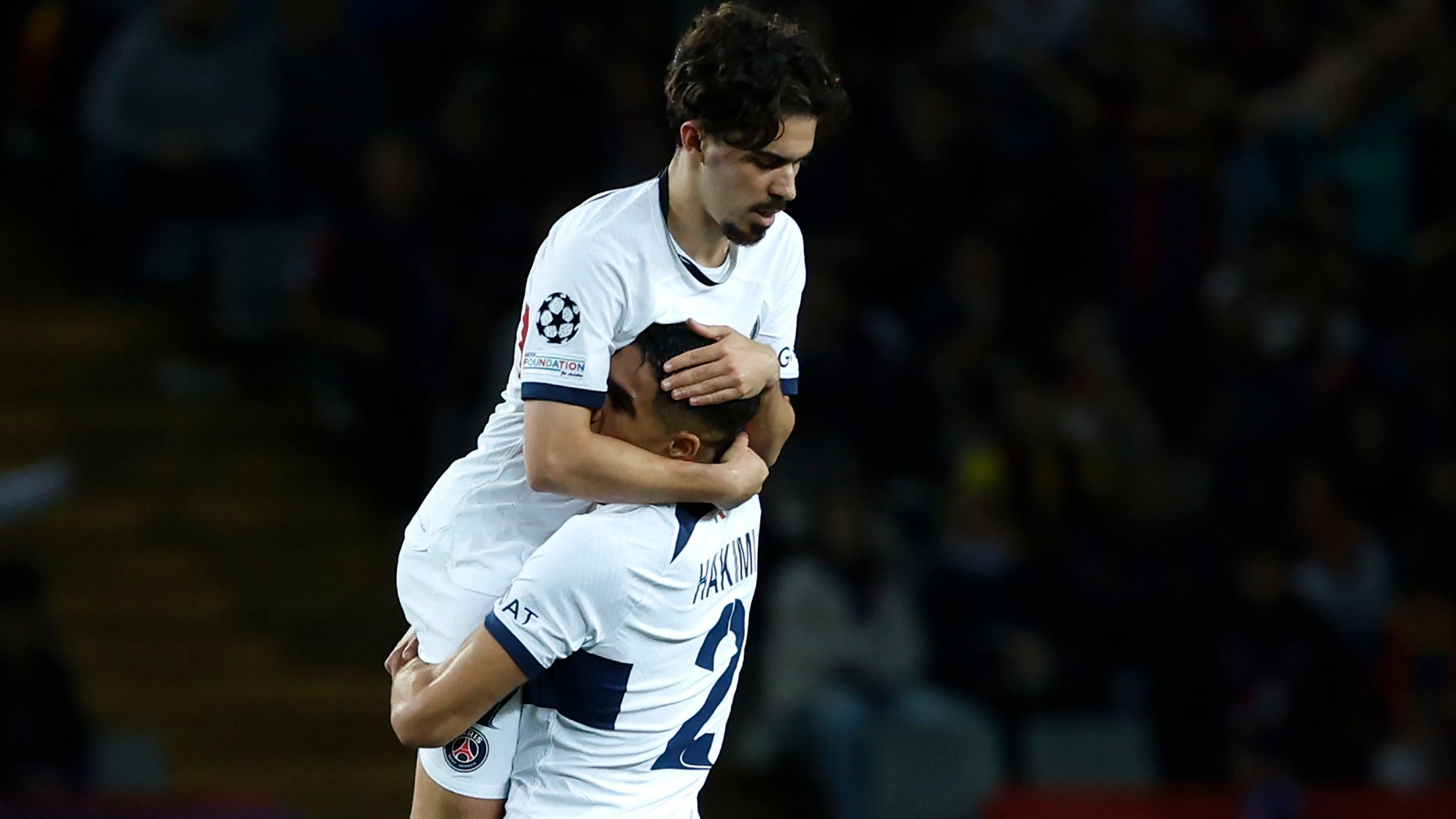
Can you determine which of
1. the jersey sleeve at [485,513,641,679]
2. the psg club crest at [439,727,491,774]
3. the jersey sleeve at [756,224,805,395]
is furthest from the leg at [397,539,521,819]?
the jersey sleeve at [756,224,805,395]

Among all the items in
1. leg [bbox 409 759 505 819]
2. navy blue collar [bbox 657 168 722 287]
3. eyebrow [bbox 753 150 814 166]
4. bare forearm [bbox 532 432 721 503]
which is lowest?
leg [bbox 409 759 505 819]

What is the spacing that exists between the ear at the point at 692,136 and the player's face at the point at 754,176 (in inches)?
0.7

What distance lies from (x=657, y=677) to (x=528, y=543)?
0.34 metres

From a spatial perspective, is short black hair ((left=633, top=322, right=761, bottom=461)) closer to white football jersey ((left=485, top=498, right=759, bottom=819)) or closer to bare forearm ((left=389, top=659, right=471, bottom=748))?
white football jersey ((left=485, top=498, right=759, bottom=819))

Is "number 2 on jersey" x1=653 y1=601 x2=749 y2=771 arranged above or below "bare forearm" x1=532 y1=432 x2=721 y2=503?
below

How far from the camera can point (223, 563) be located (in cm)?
924

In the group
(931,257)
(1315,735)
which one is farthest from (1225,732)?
(931,257)

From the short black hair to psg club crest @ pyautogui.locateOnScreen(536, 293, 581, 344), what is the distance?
0.11 meters

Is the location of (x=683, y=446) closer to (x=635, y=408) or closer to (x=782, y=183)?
(x=635, y=408)

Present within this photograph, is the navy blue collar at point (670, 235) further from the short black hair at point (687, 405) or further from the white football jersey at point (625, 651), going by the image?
the white football jersey at point (625, 651)

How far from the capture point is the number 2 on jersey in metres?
3.62

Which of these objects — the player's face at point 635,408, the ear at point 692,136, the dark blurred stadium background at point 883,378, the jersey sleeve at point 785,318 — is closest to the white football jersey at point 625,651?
the player's face at point 635,408

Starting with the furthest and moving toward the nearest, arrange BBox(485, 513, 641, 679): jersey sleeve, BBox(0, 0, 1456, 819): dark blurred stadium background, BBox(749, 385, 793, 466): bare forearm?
BBox(0, 0, 1456, 819): dark blurred stadium background → BBox(749, 385, 793, 466): bare forearm → BBox(485, 513, 641, 679): jersey sleeve

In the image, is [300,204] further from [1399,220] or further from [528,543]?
[528,543]
